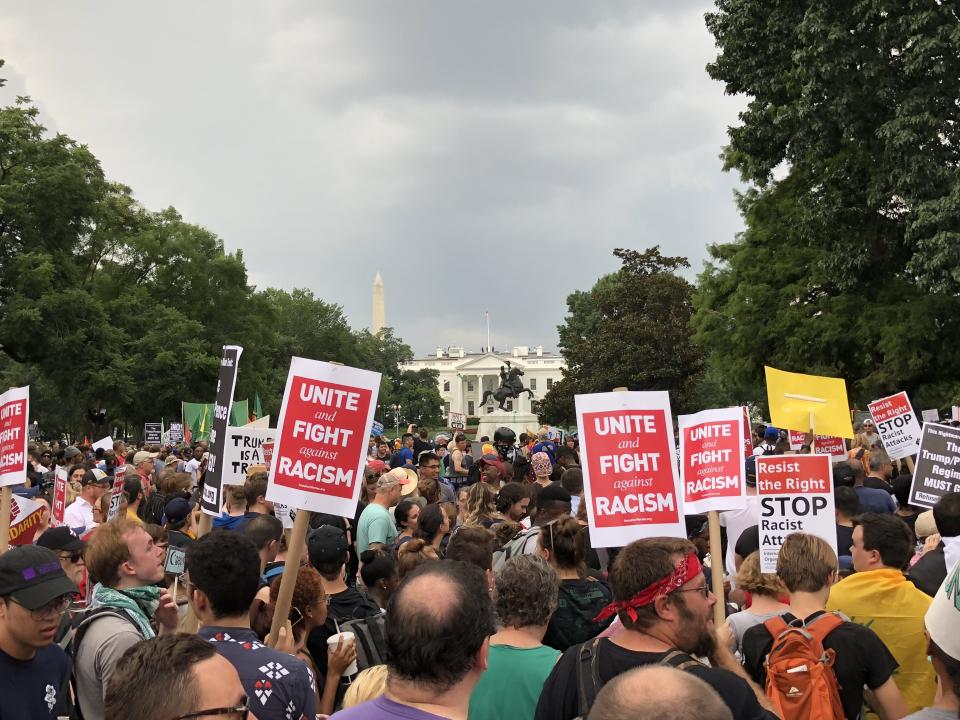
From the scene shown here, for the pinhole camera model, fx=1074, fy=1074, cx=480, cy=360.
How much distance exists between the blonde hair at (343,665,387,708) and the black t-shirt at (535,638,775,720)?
59 centimetres

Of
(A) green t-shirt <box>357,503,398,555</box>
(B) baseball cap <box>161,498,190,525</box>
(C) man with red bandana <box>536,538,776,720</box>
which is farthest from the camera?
(A) green t-shirt <box>357,503,398,555</box>

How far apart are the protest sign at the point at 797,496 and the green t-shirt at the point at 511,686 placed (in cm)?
278

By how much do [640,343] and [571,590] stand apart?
186 feet

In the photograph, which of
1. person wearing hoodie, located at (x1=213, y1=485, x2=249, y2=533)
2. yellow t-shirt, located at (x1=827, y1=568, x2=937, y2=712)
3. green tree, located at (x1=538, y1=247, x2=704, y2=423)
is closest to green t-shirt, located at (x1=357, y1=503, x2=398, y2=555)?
person wearing hoodie, located at (x1=213, y1=485, x2=249, y2=533)

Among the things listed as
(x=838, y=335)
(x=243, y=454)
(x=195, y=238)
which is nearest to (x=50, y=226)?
(x=195, y=238)

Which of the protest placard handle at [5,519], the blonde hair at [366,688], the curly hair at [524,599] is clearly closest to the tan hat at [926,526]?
the curly hair at [524,599]

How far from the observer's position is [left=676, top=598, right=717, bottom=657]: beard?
3.67 metres

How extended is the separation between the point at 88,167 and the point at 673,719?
4505cm

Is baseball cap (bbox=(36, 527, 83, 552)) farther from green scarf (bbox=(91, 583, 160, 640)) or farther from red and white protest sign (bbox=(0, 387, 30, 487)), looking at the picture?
red and white protest sign (bbox=(0, 387, 30, 487))

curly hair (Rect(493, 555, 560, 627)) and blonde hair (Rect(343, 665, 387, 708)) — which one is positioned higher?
curly hair (Rect(493, 555, 560, 627))

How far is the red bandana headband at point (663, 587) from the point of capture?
3672mm

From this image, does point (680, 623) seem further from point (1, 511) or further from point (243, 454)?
point (243, 454)

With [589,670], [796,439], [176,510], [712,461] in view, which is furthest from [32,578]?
[796,439]

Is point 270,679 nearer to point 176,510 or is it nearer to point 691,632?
point 691,632
